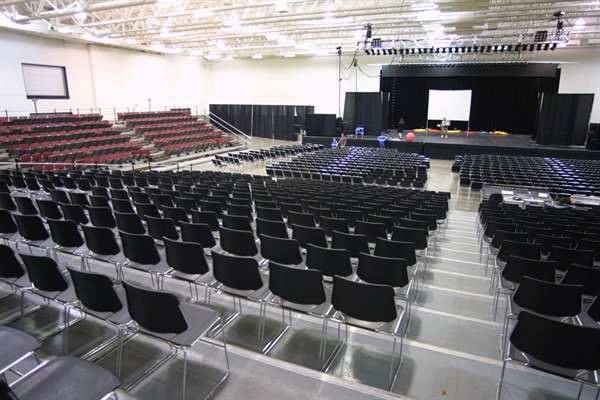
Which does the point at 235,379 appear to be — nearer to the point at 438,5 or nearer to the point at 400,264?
the point at 400,264

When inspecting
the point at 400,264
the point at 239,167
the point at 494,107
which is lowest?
the point at 239,167

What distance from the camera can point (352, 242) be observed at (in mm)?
4387

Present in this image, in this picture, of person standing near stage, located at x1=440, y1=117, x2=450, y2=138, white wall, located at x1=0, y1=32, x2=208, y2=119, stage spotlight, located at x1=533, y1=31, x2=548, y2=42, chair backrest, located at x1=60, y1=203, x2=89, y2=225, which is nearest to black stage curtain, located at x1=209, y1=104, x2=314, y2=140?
white wall, located at x1=0, y1=32, x2=208, y2=119

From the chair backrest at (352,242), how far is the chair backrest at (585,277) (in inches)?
78.0

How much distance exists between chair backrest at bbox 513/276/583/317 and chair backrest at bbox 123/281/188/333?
108 inches

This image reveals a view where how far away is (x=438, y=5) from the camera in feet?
40.9

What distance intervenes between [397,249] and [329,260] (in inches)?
33.9

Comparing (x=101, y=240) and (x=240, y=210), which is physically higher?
(x=101, y=240)

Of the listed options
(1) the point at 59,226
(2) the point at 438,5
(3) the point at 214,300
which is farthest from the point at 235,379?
(2) the point at 438,5

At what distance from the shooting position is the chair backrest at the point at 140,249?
3.79 m

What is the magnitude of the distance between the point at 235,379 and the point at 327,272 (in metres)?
1.42

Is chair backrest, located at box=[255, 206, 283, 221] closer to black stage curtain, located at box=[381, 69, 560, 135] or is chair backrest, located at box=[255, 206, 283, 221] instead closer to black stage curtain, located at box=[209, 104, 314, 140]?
black stage curtain, located at box=[381, 69, 560, 135]

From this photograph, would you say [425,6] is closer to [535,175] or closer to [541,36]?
[541,36]

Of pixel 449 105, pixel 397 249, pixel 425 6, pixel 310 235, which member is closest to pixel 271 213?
pixel 310 235
